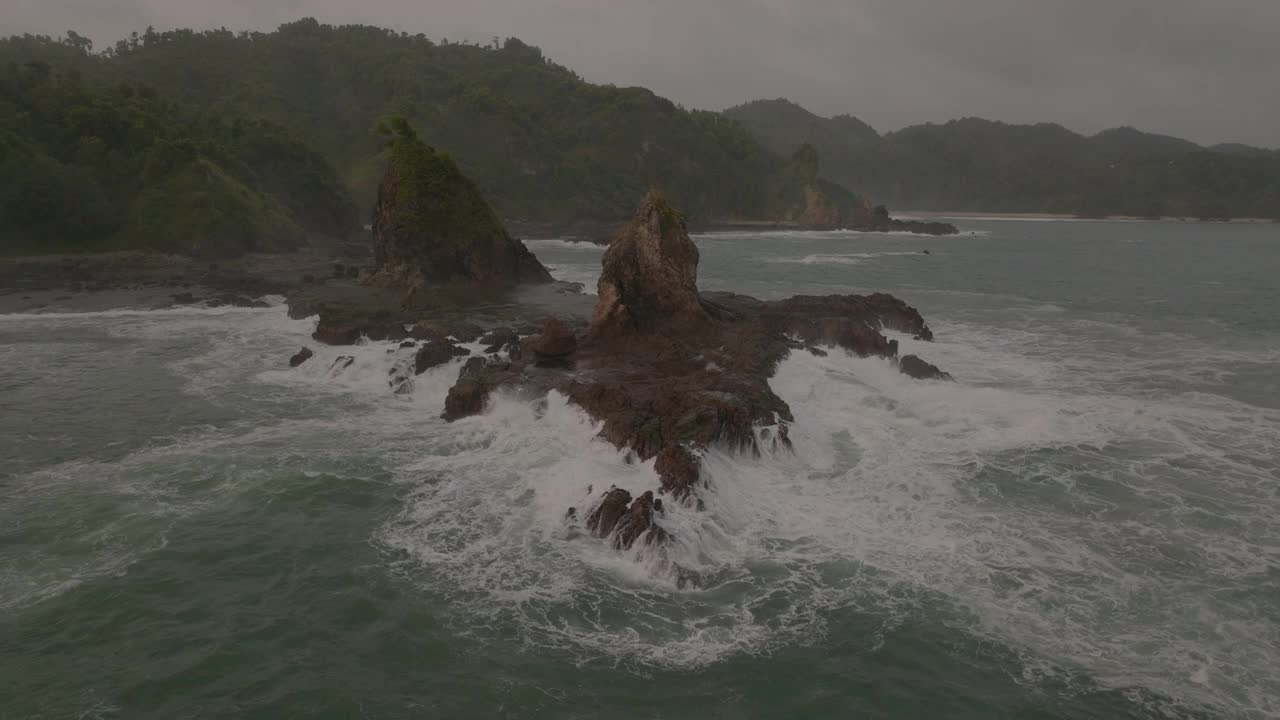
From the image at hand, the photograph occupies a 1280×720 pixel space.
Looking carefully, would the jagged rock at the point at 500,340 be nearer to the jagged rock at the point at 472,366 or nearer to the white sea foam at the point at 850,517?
the jagged rock at the point at 472,366

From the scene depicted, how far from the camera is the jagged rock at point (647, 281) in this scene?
26.0 meters

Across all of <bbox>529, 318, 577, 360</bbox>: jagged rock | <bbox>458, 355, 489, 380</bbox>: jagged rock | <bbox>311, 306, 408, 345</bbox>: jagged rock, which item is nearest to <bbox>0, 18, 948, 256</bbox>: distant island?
<bbox>311, 306, 408, 345</bbox>: jagged rock

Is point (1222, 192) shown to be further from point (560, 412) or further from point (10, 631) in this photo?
point (10, 631)

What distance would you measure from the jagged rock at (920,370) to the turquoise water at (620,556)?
1.58 ft

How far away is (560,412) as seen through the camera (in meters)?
21.5

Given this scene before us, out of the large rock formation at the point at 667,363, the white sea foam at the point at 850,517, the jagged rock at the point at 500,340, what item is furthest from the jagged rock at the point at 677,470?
the jagged rock at the point at 500,340

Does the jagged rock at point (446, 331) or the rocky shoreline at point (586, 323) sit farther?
the jagged rock at point (446, 331)

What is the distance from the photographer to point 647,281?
1036 inches

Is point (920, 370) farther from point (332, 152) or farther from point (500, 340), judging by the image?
point (332, 152)

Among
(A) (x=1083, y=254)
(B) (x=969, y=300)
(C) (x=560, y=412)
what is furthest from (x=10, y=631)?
(A) (x=1083, y=254)

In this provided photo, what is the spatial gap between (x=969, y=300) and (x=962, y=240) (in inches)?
2723

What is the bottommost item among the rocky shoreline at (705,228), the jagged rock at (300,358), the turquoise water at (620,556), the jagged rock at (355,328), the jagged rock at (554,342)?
the turquoise water at (620,556)

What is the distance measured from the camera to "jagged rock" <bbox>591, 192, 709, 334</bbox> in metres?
26.0

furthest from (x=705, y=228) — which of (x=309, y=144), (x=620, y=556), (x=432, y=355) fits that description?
(x=620, y=556)
